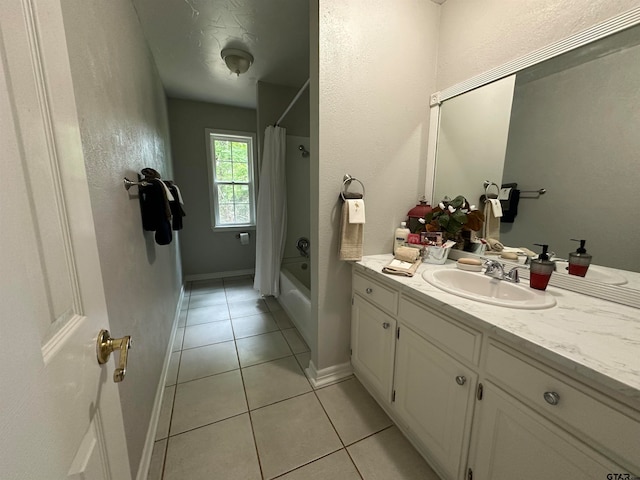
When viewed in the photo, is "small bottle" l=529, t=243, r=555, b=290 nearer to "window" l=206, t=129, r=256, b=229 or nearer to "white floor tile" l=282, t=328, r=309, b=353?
"white floor tile" l=282, t=328, r=309, b=353

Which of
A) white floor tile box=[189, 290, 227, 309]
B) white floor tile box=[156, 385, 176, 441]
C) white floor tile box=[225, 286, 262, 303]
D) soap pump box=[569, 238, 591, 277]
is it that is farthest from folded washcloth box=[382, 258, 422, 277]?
white floor tile box=[189, 290, 227, 309]

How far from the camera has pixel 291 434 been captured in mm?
1384

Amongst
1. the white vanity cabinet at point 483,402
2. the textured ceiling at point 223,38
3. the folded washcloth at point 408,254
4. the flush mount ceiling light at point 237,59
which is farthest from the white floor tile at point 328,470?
the flush mount ceiling light at point 237,59

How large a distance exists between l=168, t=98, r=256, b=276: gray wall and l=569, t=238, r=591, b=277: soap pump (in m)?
3.64

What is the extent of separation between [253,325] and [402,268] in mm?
1748

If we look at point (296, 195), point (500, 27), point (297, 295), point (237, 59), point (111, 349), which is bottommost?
point (297, 295)

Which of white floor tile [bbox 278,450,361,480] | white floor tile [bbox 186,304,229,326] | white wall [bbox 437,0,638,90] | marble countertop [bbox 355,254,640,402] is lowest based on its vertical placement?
white floor tile [bbox 278,450,361,480]

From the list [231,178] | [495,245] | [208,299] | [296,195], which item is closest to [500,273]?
[495,245]

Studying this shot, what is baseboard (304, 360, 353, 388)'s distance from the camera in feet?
5.71

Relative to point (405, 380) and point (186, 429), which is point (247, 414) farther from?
point (405, 380)

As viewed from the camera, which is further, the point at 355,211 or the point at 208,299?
the point at 208,299

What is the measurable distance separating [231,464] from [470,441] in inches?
43.0

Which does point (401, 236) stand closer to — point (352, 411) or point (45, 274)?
point (352, 411)

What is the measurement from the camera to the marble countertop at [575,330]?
2.04 ft
